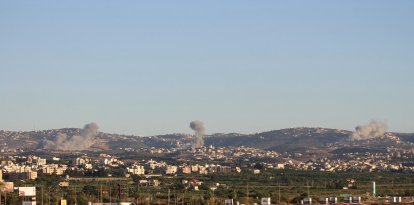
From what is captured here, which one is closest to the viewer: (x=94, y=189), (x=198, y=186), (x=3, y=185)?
(x=3, y=185)

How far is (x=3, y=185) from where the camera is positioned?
12631cm

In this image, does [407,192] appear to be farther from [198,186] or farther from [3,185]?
[3,185]

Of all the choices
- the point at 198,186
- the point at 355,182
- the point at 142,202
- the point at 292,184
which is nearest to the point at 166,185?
the point at 198,186

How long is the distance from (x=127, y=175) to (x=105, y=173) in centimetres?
409

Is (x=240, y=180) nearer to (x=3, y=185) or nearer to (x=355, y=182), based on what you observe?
(x=355, y=182)

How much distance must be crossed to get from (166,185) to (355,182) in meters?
33.3

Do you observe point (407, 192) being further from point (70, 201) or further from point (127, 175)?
point (127, 175)

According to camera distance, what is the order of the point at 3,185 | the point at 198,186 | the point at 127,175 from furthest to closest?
the point at 127,175, the point at 198,186, the point at 3,185

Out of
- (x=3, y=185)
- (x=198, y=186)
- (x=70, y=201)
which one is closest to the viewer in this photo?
(x=70, y=201)

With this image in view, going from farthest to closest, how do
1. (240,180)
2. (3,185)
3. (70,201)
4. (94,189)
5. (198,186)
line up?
1. (240,180)
2. (198,186)
3. (94,189)
4. (3,185)
5. (70,201)

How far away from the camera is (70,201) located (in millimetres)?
109625

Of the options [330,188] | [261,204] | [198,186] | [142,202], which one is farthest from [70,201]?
[330,188]

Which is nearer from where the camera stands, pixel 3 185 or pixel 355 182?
pixel 3 185

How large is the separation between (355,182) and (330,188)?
59.4 ft
